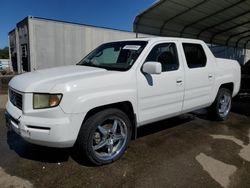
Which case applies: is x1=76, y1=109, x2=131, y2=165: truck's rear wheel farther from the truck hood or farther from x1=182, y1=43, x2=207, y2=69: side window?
x1=182, y1=43, x2=207, y2=69: side window

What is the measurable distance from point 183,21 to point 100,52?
37.8ft

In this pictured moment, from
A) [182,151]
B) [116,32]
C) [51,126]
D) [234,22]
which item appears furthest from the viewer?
[234,22]

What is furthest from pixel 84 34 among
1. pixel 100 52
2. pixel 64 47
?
pixel 100 52

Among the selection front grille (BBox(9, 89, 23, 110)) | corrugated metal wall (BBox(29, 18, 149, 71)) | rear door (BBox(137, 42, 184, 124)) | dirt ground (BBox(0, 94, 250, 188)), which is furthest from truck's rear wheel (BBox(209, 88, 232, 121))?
corrugated metal wall (BBox(29, 18, 149, 71))

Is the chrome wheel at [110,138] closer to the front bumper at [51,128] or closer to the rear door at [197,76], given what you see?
the front bumper at [51,128]

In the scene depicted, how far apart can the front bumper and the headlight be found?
0.09m

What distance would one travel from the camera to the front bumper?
3.01 metres

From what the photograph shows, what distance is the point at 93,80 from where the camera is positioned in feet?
10.7

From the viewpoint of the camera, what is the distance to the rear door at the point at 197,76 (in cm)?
468

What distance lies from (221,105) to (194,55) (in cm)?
182

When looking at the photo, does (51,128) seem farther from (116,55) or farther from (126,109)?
(116,55)

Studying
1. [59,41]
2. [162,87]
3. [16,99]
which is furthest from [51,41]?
[162,87]

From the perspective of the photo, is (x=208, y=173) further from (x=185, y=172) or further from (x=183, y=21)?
(x=183, y=21)

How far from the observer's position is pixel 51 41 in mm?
11719
